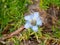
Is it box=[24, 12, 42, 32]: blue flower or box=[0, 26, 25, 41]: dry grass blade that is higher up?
box=[24, 12, 42, 32]: blue flower

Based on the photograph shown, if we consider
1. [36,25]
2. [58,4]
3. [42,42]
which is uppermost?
[58,4]

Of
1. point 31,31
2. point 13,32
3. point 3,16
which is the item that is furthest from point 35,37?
point 3,16

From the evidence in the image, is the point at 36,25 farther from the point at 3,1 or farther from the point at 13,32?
the point at 3,1

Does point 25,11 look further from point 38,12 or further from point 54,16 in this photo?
point 54,16

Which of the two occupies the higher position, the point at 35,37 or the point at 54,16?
the point at 54,16

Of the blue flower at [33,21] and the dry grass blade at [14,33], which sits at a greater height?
the blue flower at [33,21]

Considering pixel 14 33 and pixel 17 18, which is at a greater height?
pixel 17 18

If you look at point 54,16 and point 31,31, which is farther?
point 54,16

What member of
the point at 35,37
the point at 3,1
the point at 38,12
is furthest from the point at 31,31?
the point at 3,1
